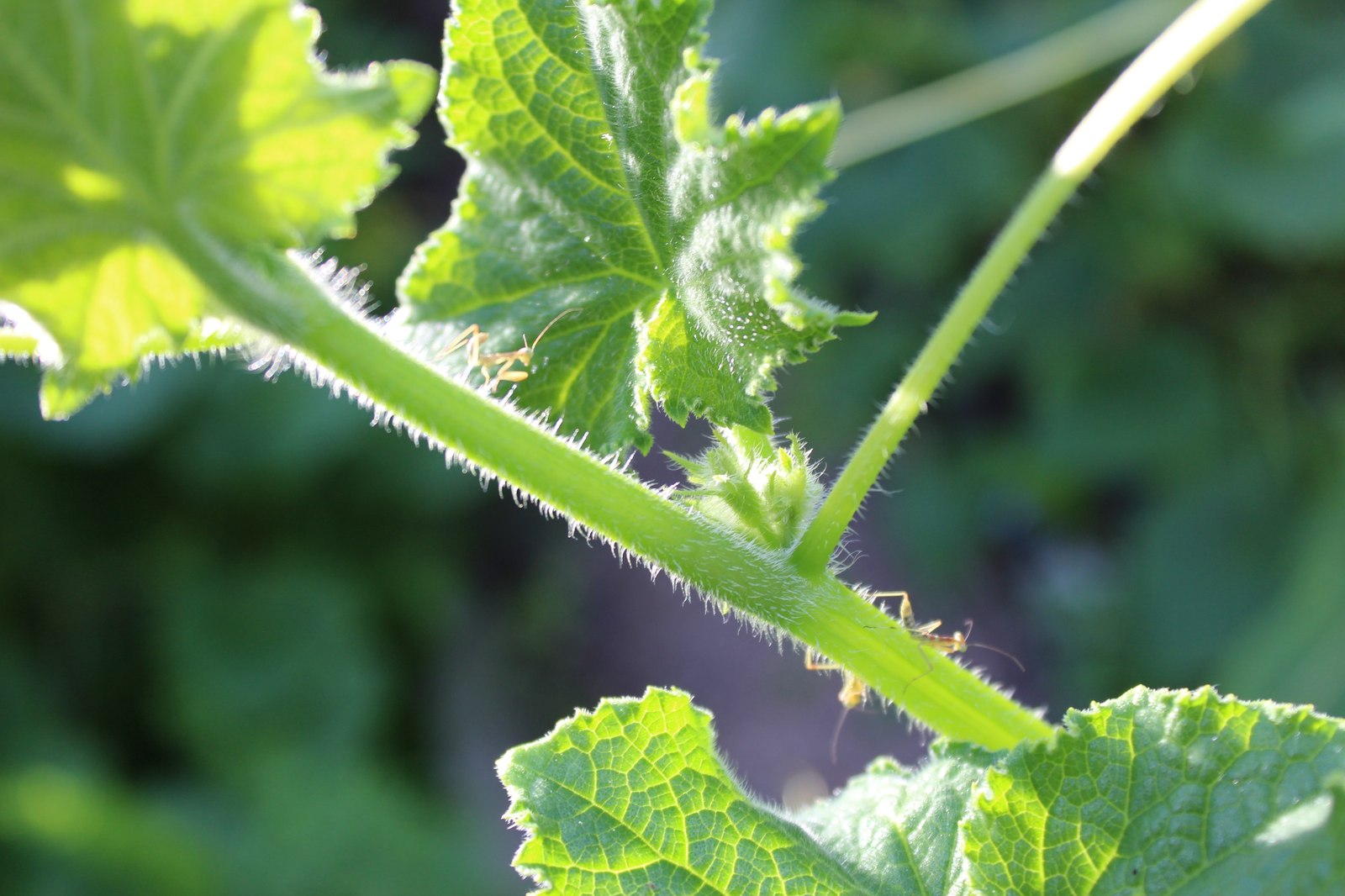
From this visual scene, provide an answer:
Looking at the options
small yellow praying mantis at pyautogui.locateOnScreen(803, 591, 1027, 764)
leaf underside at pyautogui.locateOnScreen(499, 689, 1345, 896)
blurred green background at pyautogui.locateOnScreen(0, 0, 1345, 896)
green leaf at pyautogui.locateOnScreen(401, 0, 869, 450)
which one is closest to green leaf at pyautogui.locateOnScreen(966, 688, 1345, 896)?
leaf underside at pyautogui.locateOnScreen(499, 689, 1345, 896)

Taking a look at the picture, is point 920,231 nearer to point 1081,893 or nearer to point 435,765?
point 435,765

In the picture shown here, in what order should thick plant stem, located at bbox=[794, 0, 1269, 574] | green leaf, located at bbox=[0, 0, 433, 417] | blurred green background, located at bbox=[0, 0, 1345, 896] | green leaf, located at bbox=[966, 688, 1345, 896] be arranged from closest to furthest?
green leaf, located at bbox=[0, 0, 433, 417] → green leaf, located at bbox=[966, 688, 1345, 896] → thick plant stem, located at bbox=[794, 0, 1269, 574] → blurred green background, located at bbox=[0, 0, 1345, 896]

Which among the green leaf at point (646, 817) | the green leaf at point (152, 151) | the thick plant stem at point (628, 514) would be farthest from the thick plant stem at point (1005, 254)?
the green leaf at point (152, 151)

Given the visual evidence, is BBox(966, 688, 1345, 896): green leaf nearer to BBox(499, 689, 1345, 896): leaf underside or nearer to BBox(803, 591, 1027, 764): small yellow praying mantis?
BBox(499, 689, 1345, 896): leaf underside

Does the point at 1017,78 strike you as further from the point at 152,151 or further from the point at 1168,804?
the point at 152,151

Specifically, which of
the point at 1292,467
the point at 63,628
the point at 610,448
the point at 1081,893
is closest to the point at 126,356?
the point at 610,448

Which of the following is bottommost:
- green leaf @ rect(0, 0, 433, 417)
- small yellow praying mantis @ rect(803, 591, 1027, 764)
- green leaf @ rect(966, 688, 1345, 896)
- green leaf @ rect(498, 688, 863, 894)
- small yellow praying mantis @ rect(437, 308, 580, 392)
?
green leaf @ rect(966, 688, 1345, 896)
